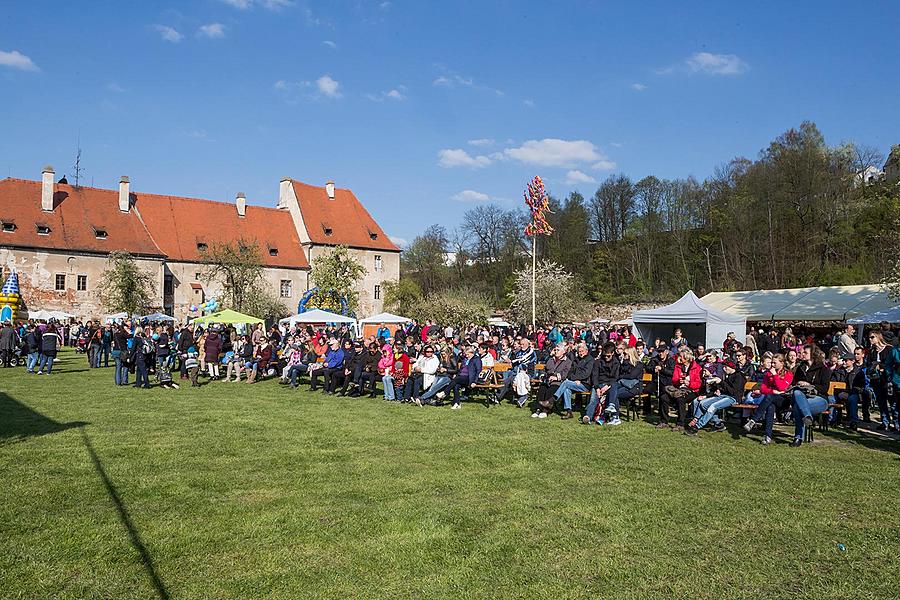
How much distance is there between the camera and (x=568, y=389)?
12.7 meters

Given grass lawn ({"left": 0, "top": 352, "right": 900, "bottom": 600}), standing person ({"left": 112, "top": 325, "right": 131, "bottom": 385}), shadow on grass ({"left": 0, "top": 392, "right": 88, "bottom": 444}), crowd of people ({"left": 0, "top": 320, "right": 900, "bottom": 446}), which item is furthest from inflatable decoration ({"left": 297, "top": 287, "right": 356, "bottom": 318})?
grass lawn ({"left": 0, "top": 352, "right": 900, "bottom": 600})

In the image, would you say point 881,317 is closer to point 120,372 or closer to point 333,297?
point 120,372

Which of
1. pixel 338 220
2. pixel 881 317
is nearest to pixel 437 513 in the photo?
pixel 881 317

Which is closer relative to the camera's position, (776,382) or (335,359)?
(776,382)

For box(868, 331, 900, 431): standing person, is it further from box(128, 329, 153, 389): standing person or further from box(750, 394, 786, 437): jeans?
box(128, 329, 153, 389): standing person

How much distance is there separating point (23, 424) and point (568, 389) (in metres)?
9.21

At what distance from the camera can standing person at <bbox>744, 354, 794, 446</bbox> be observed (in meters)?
10.1

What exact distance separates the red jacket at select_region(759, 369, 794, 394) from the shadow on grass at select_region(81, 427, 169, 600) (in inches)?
354

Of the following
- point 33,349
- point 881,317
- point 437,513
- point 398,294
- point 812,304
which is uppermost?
point 398,294

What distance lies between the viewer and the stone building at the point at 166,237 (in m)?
44.2

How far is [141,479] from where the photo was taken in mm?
7250

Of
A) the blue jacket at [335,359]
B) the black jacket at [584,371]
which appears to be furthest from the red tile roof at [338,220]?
the black jacket at [584,371]

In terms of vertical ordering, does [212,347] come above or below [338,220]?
below

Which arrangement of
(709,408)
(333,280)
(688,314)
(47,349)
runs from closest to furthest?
(709,408), (47,349), (688,314), (333,280)
